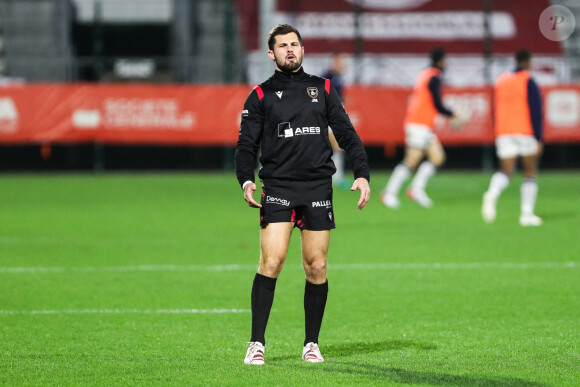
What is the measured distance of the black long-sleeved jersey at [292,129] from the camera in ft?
19.1

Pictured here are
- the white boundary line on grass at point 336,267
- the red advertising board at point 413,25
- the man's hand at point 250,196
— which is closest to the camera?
the man's hand at point 250,196

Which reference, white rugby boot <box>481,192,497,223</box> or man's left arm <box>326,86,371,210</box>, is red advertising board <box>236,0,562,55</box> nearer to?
white rugby boot <box>481,192,497,223</box>

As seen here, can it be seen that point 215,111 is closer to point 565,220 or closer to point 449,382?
point 565,220

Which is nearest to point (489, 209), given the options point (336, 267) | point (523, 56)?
point (523, 56)

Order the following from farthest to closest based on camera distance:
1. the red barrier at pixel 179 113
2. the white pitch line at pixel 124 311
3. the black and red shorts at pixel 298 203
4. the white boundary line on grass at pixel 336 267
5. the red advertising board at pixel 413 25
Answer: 1. the red advertising board at pixel 413 25
2. the red barrier at pixel 179 113
3. the white boundary line on grass at pixel 336 267
4. the white pitch line at pixel 124 311
5. the black and red shorts at pixel 298 203

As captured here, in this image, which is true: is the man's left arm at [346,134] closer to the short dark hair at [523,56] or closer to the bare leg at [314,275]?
the bare leg at [314,275]

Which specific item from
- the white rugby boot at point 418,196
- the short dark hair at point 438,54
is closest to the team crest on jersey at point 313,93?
the short dark hair at point 438,54

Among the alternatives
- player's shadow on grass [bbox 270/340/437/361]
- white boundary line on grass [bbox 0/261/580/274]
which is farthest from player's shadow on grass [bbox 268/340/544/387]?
white boundary line on grass [bbox 0/261/580/274]

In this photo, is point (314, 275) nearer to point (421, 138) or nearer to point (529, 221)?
point (529, 221)

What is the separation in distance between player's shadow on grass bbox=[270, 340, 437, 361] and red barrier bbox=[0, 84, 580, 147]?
17.5m

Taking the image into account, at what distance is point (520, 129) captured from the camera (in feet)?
46.3

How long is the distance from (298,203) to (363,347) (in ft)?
3.87

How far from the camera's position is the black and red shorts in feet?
19.0

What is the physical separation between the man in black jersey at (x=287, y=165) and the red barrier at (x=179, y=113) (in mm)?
17970
